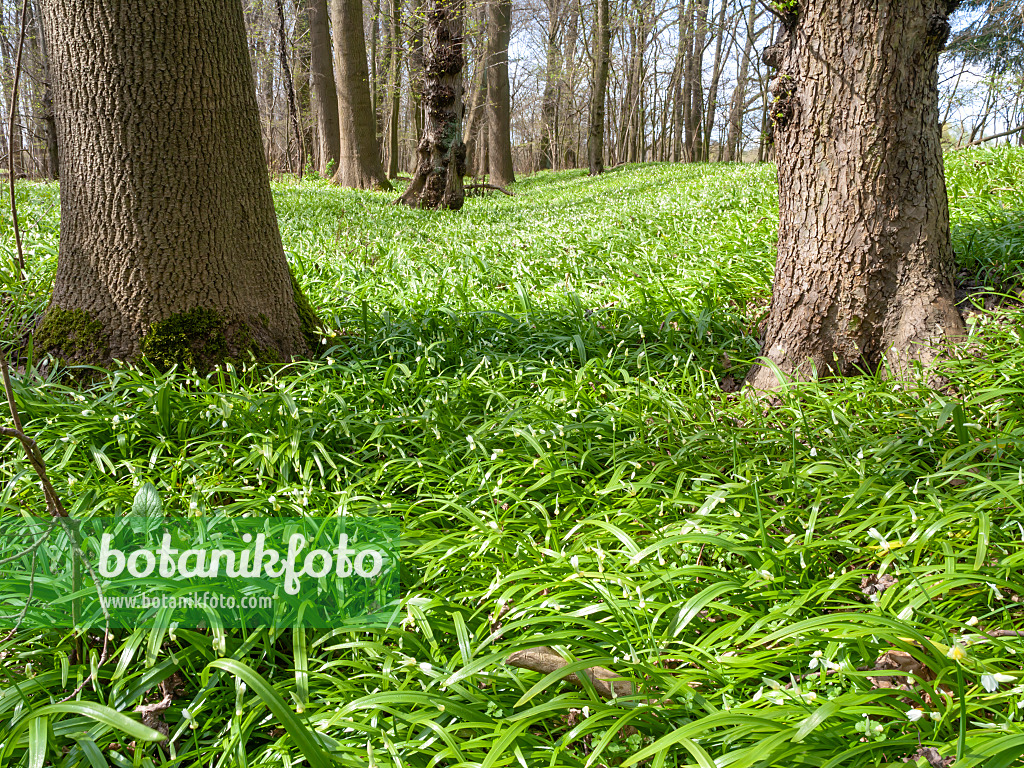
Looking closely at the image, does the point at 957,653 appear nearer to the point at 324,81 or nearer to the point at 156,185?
the point at 156,185

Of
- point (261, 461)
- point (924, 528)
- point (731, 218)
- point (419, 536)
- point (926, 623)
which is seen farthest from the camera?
point (731, 218)

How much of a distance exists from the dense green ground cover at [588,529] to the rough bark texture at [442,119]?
6525 millimetres

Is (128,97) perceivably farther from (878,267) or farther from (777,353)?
(878,267)

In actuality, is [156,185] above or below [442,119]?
below

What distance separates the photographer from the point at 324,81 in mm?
15125

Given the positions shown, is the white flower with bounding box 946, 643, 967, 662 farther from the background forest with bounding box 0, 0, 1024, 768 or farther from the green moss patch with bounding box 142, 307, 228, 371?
the green moss patch with bounding box 142, 307, 228, 371

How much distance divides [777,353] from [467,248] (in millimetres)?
3577

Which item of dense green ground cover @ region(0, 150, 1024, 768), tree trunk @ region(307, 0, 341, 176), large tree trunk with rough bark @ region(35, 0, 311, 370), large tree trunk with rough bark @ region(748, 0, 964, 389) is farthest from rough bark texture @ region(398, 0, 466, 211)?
large tree trunk with rough bark @ region(748, 0, 964, 389)

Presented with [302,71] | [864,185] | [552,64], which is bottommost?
[864,185]

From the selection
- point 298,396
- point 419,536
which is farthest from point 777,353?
point 298,396

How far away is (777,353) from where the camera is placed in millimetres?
3449

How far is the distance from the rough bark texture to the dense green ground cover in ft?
21.4

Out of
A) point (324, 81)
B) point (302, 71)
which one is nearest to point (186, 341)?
point (324, 81)

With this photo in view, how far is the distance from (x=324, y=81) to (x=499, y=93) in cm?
505
